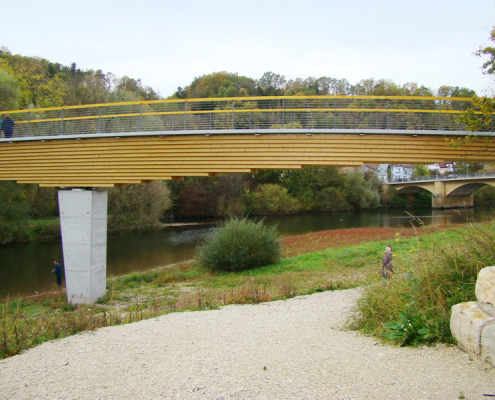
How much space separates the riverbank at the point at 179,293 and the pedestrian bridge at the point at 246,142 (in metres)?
3.55

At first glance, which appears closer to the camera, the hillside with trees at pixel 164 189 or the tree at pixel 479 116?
the tree at pixel 479 116

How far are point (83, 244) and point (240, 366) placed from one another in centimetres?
1003

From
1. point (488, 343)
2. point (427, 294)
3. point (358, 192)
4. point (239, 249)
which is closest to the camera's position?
point (488, 343)

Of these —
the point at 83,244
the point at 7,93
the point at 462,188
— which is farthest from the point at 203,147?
the point at 462,188

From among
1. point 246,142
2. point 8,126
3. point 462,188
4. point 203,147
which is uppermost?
point 8,126

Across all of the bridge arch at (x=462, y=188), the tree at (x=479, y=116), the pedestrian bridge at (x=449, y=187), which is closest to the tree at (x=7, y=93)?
the tree at (x=479, y=116)

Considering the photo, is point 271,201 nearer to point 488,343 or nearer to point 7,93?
point 7,93

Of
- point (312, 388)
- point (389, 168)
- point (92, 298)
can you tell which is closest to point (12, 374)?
point (312, 388)

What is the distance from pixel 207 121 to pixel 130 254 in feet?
42.8

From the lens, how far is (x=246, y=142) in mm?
12242

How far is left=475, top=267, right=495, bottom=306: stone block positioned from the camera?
4363 mm

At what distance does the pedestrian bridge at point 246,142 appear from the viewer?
37.9ft

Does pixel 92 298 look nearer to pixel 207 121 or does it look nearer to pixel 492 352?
pixel 207 121

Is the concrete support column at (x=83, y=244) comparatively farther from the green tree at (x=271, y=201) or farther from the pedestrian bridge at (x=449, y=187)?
the pedestrian bridge at (x=449, y=187)
